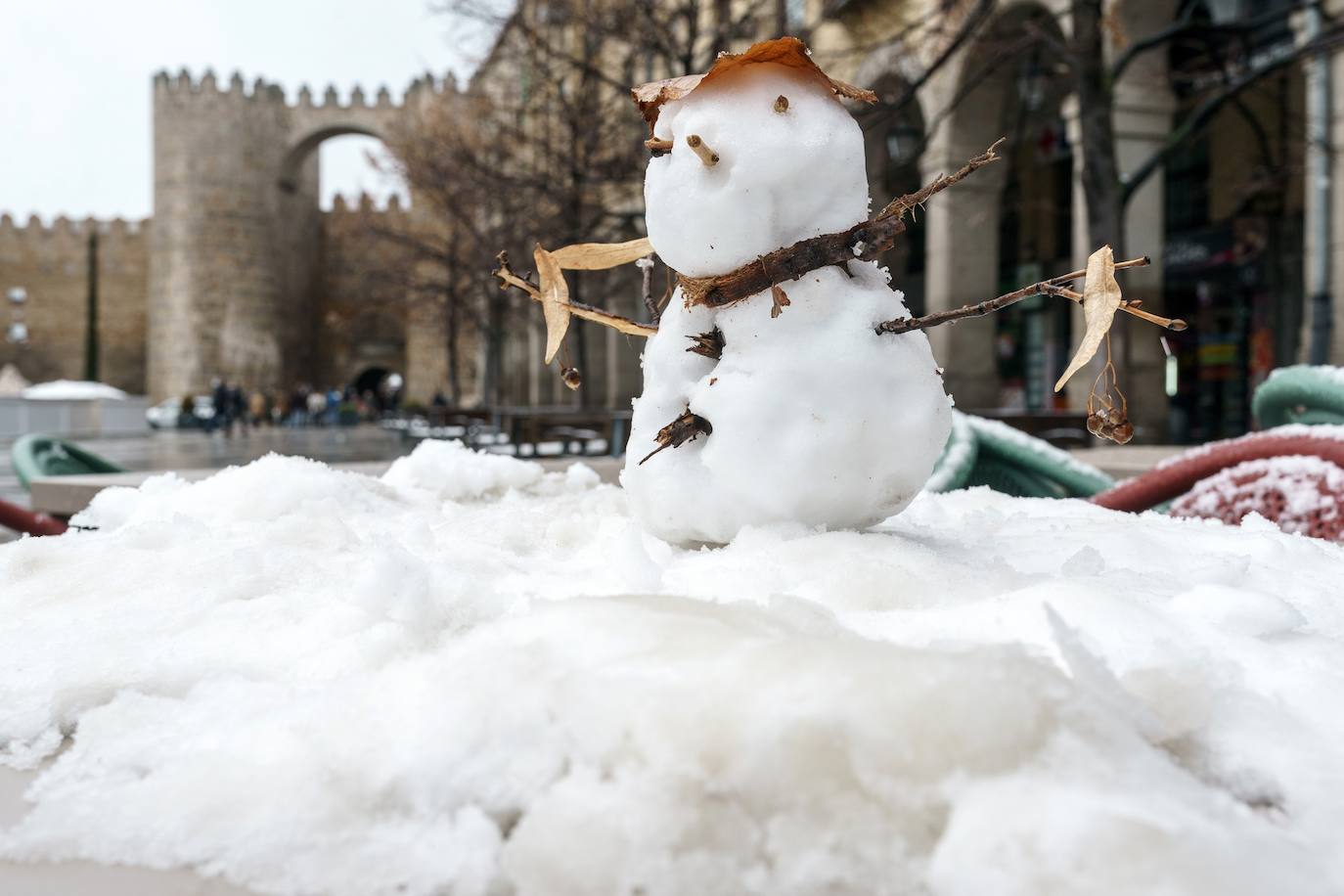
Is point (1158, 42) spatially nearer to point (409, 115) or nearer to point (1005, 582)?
point (1005, 582)

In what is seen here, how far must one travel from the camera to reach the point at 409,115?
31062 mm

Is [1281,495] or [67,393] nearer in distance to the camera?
[1281,495]

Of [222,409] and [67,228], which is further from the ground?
[67,228]

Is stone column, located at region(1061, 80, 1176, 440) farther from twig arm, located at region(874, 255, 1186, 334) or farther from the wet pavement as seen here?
twig arm, located at region(874, 255, 1186, 334)

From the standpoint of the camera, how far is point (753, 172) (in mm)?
1570

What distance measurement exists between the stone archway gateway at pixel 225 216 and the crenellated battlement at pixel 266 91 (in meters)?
0.03

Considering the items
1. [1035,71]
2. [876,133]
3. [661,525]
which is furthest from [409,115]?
[661,525]

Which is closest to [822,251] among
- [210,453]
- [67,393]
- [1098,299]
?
[1098,299]

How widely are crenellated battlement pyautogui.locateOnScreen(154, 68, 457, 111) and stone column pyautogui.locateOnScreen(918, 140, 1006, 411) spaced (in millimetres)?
25345

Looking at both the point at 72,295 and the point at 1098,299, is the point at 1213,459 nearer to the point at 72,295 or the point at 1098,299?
the point at 1098,299

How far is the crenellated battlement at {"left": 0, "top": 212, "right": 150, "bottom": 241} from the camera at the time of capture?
4016 cm

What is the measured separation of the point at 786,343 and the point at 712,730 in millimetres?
831

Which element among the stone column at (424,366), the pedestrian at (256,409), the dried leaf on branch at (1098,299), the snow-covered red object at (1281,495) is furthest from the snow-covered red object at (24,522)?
the stone column at (424,366)

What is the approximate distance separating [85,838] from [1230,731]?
45.6 inches
